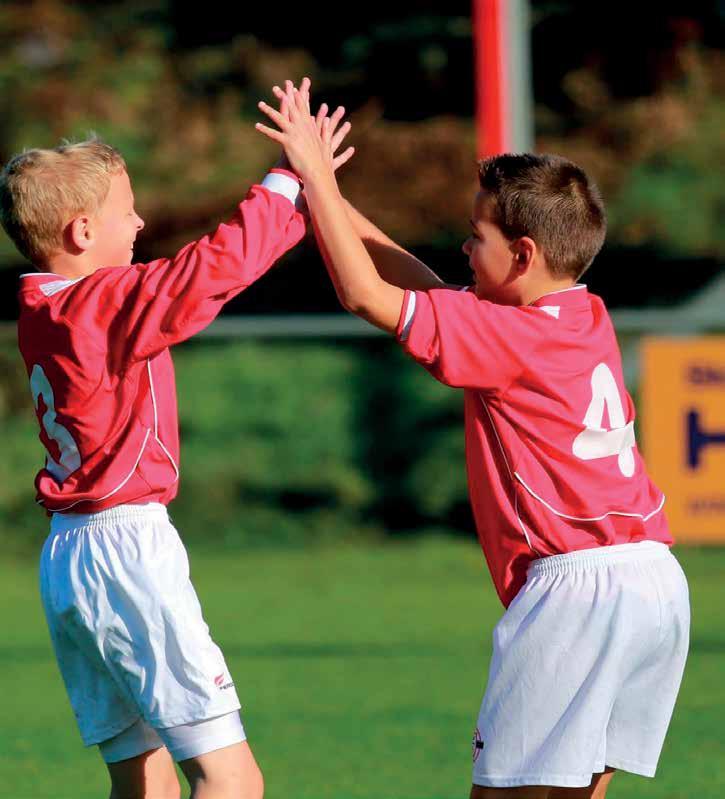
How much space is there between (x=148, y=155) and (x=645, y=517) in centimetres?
1500

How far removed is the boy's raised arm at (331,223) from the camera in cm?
326

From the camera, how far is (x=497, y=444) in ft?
10.9

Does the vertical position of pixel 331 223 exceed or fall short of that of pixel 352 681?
it exceeds it

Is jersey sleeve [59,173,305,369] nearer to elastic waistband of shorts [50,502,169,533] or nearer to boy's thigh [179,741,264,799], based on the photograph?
elastic waistband of shorts [50,502,169,533]

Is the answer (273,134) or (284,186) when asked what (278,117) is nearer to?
(273,134)

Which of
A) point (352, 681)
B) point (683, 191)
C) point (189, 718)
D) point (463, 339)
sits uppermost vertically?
point (683, 191)

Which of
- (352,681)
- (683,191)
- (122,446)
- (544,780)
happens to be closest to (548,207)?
(122,446)

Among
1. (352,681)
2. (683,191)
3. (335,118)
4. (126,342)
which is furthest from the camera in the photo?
(683,191)

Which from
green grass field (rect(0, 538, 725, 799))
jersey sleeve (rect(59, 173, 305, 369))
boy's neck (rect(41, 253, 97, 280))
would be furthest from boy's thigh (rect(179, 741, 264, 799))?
green grass field (rect(0, 538, 725, 799))

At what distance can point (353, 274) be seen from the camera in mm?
3260

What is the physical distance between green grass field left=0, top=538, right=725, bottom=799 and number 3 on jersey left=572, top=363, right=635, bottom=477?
2031 millimetres

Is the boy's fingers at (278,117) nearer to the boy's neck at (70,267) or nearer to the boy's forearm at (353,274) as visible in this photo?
the boy's forearm at (353,274)

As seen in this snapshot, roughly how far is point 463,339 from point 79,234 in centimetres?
91

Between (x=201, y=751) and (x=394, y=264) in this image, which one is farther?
(x=394, y=264)
